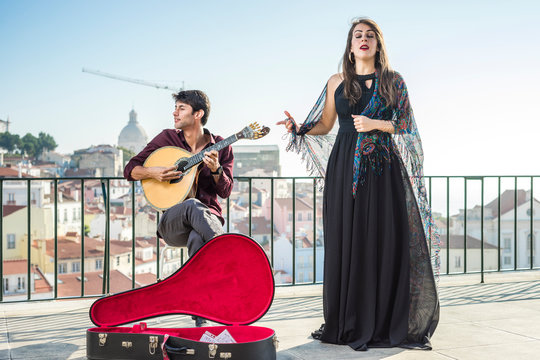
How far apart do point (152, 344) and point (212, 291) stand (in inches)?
12.6

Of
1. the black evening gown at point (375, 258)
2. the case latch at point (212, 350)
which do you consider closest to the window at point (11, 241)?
the black evening gown at point (375, 258)

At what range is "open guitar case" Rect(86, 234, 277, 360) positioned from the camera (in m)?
2.25

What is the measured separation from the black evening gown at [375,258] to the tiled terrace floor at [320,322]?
14 centimetres

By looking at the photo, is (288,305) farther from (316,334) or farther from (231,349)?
(231,349)

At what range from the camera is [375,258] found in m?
2.57

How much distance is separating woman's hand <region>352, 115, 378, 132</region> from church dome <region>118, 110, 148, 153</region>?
292 feet

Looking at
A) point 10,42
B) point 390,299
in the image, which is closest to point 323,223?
point 390,299

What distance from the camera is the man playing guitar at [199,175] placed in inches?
97.4

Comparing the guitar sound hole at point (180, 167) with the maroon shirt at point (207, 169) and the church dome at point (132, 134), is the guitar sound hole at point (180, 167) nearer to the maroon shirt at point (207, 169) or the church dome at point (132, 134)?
the maroon shirt at point (207, 169)

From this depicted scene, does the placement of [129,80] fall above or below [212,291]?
above

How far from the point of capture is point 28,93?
243 feet

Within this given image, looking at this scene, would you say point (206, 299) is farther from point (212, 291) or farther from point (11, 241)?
point (11, 241)

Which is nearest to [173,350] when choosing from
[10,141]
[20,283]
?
[20,283]

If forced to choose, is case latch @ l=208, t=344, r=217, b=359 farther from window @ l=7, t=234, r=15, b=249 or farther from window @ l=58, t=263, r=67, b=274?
window @ l=7, t=234, r=15, b=249
